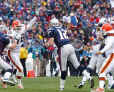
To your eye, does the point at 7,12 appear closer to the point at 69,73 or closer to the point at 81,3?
the point at 81,3

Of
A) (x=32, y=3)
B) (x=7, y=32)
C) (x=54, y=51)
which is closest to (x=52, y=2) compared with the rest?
(x=32, y=3)

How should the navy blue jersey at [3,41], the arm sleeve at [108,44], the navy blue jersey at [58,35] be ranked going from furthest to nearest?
the navy blue jersey at [58,35], the navy blue jersey at [3,41], the arm sleeve at [108,44]

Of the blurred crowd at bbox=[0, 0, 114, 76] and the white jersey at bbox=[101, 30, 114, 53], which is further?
the blurred crowd at bbox=[0, 0, 114, 76]

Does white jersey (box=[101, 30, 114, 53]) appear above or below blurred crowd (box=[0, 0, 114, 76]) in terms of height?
below

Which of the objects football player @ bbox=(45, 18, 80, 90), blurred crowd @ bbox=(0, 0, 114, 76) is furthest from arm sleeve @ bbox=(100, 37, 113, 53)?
blurred crowd @ bbox=(0, 0, 114, 76)

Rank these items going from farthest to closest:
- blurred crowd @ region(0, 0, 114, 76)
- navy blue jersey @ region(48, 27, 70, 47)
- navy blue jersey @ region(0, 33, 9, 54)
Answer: blurred crowd @ region(0, 0, 114, 76), navy blue jersey @ region(48, 27, 70, 47), navy blue jersey @ region(0, 33, 9, 54)

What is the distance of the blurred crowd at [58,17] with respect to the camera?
1970 cm

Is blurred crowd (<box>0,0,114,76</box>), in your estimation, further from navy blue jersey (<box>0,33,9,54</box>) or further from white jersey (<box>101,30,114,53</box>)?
white jersey (<box>101,30,114,53</box>)

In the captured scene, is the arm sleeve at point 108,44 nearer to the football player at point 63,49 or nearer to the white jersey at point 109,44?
the white jersey at point 109,44

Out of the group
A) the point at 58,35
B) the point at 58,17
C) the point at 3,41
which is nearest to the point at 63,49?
the point at 58,35

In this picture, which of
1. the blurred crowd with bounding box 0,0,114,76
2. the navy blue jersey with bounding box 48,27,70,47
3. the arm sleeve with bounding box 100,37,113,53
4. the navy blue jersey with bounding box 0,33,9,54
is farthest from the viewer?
the blurred crowd with bounding box 0,0,114,76

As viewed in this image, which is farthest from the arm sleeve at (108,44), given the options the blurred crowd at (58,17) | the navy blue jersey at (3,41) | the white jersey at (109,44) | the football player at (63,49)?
the blurred crowd at (58,17)

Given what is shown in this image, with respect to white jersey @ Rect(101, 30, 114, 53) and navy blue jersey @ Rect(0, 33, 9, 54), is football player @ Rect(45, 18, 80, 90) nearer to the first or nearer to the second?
navy blue jersey @ Rect(0, 33, 9, 54)

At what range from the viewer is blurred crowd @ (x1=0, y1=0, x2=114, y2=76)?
1970 cm
